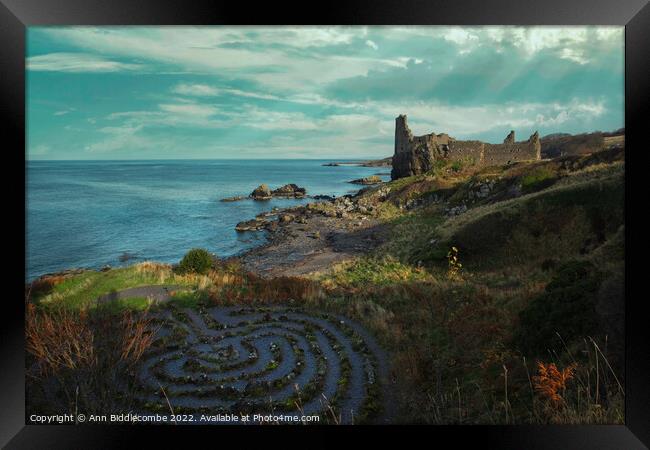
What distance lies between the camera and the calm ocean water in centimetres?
686

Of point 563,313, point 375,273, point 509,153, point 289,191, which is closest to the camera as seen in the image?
point 563,313

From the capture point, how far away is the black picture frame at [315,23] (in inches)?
210

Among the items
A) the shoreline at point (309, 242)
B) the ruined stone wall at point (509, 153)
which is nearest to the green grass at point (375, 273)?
the shoreline at point (309, 242)

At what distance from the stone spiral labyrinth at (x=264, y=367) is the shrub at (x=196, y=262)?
1.47 metres

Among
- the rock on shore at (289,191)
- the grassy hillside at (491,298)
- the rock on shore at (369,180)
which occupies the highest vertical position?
the rock on shore at (369,180)

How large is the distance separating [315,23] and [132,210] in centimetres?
649

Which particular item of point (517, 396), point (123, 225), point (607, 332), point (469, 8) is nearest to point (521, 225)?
point (607, 332)

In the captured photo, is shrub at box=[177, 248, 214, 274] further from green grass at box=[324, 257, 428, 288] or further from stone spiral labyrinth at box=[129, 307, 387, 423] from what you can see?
green grass at box=[324, 257, 428, 288]

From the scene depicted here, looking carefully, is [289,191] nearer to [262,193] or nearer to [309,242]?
[262,193]

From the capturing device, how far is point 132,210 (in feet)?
30.1

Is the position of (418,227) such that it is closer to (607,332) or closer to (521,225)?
(521,225)

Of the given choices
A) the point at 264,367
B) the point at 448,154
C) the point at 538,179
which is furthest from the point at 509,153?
the point at 264,367

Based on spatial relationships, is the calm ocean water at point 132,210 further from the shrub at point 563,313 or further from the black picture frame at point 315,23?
the shrub at point 563,313

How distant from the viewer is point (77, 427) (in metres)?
5.68
